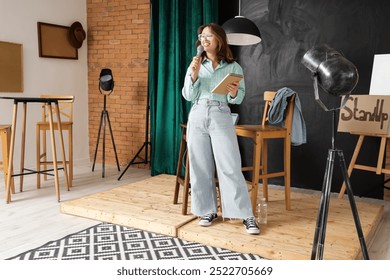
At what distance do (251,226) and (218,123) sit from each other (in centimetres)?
71

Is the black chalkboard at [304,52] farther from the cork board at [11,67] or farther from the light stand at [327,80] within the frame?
the cork board at [11,67]

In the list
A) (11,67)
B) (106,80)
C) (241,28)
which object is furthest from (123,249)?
(11,67)

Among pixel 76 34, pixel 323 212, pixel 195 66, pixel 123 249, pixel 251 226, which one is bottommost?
pixel 123 249

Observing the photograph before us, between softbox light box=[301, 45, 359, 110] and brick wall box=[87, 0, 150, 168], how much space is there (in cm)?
338

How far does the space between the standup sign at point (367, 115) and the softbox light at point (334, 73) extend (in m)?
1.76

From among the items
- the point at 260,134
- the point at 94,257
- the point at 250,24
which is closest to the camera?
the point at 94,257

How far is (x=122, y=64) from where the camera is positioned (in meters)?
5.50

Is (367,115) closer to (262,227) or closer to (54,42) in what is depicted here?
(262,227)

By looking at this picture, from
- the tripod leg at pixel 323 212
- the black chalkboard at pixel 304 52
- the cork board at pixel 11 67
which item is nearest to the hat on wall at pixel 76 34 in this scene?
the cork board at pixel 11 67

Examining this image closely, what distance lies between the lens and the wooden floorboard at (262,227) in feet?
8.54

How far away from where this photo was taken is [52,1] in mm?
5305

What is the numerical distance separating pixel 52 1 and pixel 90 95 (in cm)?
128
